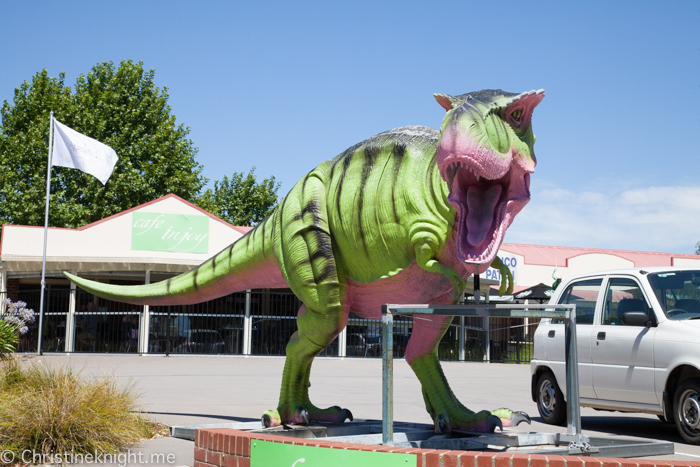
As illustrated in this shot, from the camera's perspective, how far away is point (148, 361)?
18.1 metres

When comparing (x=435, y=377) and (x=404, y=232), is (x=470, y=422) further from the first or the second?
(x=404, y=232)

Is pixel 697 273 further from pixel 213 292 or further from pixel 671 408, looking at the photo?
pixel 213 292

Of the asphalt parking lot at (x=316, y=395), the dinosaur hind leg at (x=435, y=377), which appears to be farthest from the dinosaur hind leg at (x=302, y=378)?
the asphalt parking lot at (x=316, y=395)

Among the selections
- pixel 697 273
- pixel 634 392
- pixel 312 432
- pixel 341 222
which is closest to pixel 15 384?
pixel 312 432

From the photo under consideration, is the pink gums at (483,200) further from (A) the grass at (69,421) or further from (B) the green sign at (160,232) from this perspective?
(B) the green sign at (160,232)

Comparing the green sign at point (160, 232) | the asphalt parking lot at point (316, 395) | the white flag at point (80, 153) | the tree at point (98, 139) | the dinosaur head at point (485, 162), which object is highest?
the tree at point (98, 139)

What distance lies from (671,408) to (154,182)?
28734 mm

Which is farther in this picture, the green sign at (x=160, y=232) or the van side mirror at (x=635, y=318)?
the green sign at (x=160, y=232)

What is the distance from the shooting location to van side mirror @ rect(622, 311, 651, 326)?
7301 millimetres

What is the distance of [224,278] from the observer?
664 cm

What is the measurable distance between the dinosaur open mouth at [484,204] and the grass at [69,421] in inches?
129

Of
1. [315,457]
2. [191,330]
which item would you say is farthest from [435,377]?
[191,330]

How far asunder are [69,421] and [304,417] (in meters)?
1.78

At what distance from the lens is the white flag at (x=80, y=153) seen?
787 inches
